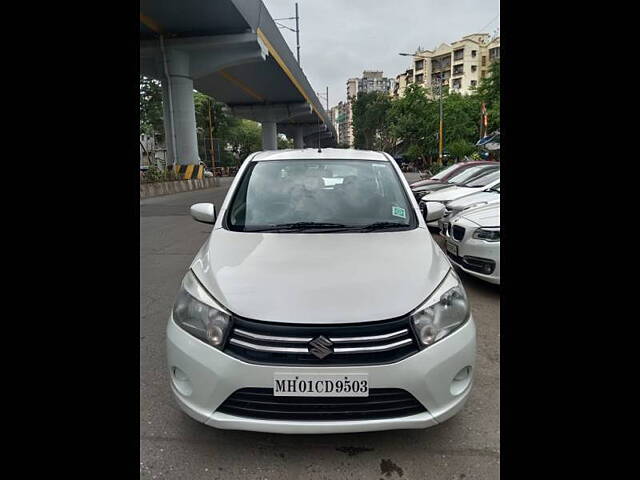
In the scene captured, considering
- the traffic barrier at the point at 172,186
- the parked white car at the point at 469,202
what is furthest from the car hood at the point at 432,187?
the traffic barrier at the point at 172,186

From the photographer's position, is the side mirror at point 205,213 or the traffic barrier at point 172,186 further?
the traffic barrier at point 172,186

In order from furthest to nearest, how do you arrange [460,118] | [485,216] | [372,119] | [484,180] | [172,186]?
[372,119] → [460,118] → [172,186] → [484,180] → [485,216]

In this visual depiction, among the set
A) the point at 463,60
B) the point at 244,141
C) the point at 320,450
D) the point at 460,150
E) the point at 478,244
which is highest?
the point at 463,60

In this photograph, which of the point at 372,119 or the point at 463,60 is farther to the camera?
the point at 463,60

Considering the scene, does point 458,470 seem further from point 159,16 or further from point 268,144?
point 268,144

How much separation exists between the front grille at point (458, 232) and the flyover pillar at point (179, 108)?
51.2 ft

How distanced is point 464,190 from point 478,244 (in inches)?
149

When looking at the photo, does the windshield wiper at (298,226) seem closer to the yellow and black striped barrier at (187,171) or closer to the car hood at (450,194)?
the car hood at (450,194)

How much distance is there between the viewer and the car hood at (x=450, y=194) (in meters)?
7.38

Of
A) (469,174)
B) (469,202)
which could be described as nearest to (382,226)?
(469,202)

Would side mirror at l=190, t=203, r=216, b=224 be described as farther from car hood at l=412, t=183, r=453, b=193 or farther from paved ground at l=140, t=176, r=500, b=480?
car hood at l=412, t=183, r=453, b=193

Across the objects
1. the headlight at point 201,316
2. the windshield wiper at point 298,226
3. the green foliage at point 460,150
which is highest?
→ the green foliage at point 460,150

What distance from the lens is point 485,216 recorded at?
450 cm

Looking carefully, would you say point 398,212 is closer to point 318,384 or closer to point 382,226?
point 382,226
